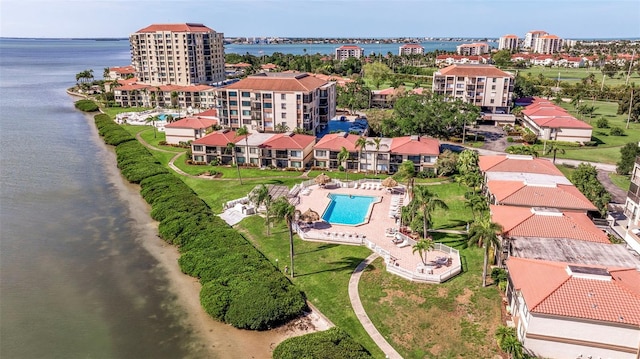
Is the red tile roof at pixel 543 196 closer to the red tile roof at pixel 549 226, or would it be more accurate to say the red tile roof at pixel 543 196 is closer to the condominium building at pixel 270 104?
the red tile roof at pixel 549 226

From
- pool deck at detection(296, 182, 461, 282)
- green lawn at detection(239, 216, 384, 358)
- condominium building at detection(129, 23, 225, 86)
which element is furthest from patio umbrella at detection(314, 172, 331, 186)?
condominium building at detection(129, 23, 225, 86)

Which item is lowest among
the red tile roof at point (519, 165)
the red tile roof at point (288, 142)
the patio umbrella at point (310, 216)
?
the patio umbrella at point (310, 216)

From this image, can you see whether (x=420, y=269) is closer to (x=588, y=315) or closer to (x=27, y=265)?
(x=588, y=315)

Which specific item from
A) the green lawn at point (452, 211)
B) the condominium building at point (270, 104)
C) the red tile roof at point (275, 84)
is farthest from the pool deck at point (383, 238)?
the red tile roof at point (275, 84)

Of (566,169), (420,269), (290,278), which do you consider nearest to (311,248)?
(290,278)

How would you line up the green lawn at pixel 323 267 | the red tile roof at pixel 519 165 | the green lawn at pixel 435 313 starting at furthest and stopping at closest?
the red tile roof at pixel 519 165 → the green lawn at pixel 323 267 → the green lawn at pixel 435 313

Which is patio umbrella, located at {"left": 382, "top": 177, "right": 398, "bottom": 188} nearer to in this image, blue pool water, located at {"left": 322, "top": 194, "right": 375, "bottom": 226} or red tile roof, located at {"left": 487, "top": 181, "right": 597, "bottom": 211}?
blue pool water, located at {"left": 322, "top": 194, "right": 375, "bottom": 226}
